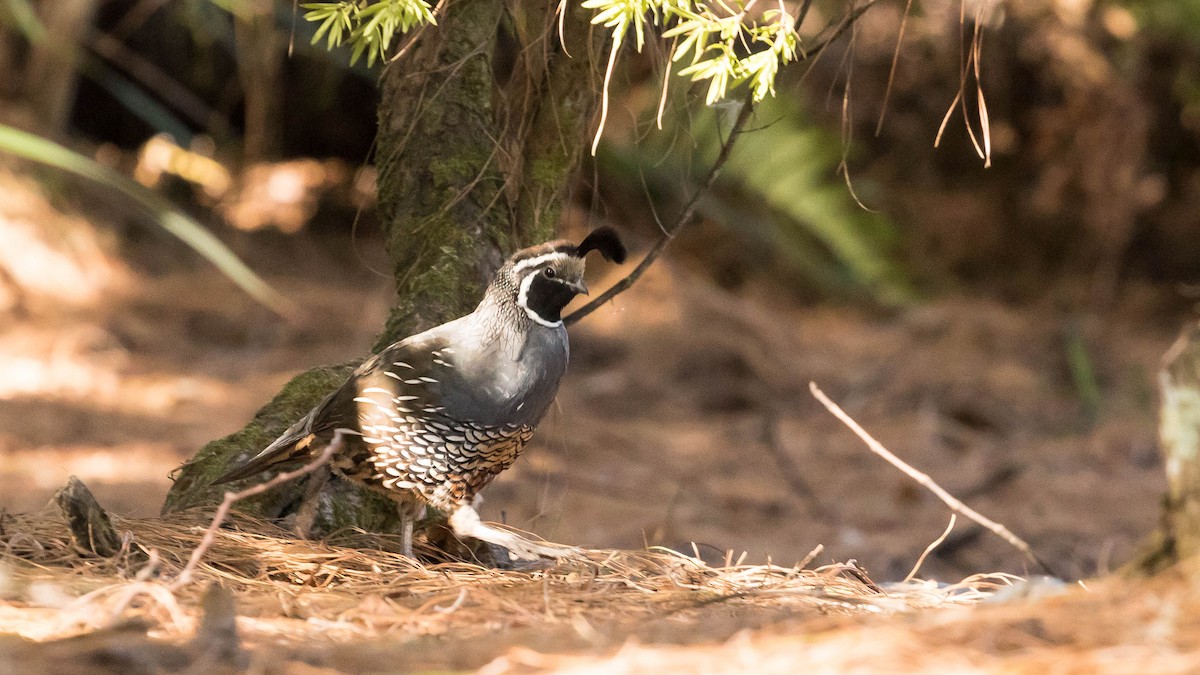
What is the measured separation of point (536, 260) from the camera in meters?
3.40

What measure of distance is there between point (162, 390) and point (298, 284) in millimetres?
2203

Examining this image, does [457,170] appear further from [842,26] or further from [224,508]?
[224,508]

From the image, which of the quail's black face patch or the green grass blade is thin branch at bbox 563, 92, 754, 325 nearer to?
the quail's black face patch

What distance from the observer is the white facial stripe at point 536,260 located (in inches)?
134

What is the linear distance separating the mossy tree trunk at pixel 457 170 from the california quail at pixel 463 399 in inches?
16.0

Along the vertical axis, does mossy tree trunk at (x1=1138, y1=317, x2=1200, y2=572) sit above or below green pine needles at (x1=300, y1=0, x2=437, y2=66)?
below

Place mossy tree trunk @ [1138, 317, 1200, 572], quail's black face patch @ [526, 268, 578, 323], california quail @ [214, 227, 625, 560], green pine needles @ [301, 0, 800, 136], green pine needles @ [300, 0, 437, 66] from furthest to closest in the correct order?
quail's black face patch @ [526, 268, 578, 323] < california quail @ [214, 227, 625, 560] < green pine needles @ [300, 0, 437, 66] < green pine needles @ [301, 0, 800, 136] < mossy tree trunk @ [1138, 317, 1200, 572]

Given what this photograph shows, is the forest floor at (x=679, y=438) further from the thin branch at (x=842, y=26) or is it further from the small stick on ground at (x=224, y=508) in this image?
the thin branch at (x=842, y=26)

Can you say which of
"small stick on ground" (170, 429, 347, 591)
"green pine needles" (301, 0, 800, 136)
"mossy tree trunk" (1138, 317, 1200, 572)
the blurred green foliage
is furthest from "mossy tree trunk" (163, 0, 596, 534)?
the blurred green foliage

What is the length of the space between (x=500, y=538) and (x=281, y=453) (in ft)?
2.30

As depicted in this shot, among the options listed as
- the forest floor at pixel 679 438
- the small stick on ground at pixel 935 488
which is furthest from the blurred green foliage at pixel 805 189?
→ the small stick on ground at pixel 935 488

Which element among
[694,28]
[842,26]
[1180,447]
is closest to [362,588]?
[694,28]

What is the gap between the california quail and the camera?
327cm

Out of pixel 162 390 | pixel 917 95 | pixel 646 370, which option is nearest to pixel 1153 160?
pixel 917 95
